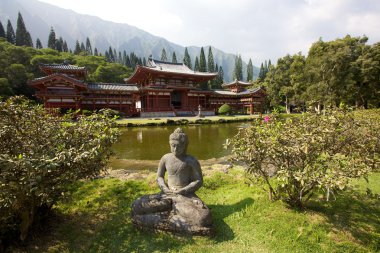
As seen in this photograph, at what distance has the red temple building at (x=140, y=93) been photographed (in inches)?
1062

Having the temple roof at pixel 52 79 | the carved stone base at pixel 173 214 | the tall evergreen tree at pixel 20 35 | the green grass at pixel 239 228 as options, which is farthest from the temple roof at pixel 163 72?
the tall evergreen tree at pixel 20 35

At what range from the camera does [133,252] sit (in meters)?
3.32

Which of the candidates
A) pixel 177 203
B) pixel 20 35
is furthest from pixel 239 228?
pixel 20 35

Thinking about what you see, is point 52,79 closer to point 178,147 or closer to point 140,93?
point 140,93

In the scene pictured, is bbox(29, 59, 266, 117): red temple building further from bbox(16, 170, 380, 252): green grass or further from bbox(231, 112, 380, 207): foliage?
bbox(231, 112, 380, 207): foliage

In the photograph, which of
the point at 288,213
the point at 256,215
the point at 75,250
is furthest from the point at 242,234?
the point at 75,250

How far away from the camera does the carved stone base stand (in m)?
3.58

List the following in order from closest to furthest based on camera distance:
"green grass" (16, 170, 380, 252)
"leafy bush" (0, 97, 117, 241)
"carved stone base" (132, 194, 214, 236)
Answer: "leafy bush" (0, 97, 117, 241), "green grass" (16, 170, 380, 252), "carved stone base" (132, 194, 214, 236)

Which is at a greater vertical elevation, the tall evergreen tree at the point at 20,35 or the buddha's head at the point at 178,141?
the tall evergreen tree at the point at 20,35

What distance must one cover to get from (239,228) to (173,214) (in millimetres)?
1210

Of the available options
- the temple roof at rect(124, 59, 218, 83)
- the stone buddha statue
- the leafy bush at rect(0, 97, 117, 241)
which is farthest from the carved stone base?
the temple roof at rect(124, 59, 218, 83)

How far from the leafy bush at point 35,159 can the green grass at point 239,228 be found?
0.41 meters

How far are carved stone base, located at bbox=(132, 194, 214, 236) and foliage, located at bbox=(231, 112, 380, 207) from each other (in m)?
1.33

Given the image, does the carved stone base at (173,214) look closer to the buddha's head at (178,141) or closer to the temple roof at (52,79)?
the buddha's head at (178,141)
